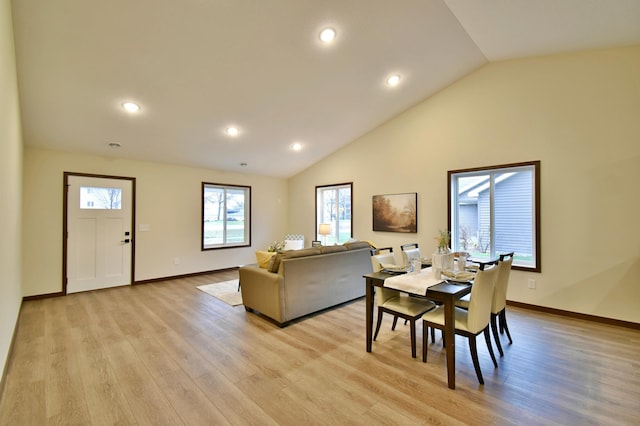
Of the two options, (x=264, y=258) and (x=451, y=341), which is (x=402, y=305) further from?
(x=264, y=258)

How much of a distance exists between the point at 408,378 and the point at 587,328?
2635 millimetres

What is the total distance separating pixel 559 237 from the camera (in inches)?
151

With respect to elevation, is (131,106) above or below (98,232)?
above

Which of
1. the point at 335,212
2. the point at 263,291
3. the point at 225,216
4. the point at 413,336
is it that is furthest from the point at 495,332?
the point at 225,216

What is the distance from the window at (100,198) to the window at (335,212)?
4069 millimetres

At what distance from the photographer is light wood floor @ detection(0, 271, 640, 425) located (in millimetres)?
1961

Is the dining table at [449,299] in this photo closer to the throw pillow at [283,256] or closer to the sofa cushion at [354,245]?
the throw pillow at [283,256]

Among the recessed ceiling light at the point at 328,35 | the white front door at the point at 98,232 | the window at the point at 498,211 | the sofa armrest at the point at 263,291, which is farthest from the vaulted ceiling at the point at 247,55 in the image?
the sofa armrest at the point at 263,291

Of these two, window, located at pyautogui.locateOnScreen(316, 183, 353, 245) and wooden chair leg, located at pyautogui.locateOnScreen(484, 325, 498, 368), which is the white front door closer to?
window, located at pyautogui.locateOnScreen(316, 183, 353, 245)

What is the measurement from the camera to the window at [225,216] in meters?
6.66

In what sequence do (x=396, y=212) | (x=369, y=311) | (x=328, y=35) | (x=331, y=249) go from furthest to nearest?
(x=396, y=212), (x=331, y=249), (x=328, y=35), (x=369, y=311)

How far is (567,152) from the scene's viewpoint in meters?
3.75

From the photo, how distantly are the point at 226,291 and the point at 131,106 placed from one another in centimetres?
322

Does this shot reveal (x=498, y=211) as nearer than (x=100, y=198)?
Yes
